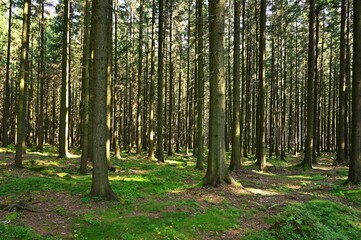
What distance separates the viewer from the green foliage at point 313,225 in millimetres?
6902

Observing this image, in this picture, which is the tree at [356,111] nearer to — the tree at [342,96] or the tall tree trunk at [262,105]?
the tall tree trunk at [262,105]

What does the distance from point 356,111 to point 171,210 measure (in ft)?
35.5

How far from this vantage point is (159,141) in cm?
2081

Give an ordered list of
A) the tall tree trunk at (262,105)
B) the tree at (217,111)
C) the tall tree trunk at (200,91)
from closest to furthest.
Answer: the tree at (217,111) < the tall tree trunk at (200,91) < the tall tree trunk at (262,105)

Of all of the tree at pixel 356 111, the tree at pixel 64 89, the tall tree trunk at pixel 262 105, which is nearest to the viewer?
the tree at pixel 356 111

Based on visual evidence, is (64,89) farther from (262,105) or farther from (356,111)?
(356,111)

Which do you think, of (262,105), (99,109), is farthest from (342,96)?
(99,109)

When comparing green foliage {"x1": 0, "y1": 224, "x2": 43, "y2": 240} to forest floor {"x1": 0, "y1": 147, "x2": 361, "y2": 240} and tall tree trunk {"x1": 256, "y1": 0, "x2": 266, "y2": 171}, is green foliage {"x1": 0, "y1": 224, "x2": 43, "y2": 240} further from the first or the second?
tall tree trunk {"x1": 256, "y1": 0, "x2": 266, "y2": 171}

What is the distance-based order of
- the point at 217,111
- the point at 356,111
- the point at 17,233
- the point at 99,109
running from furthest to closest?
the point at 356,111, the point at 217,111, the point at 99,109, the point at 17,233

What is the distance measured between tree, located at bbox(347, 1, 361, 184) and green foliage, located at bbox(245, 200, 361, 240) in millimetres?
5271

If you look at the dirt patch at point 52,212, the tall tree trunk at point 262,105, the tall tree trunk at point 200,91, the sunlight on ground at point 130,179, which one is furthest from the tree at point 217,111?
the tall tree trunk at point 262,105

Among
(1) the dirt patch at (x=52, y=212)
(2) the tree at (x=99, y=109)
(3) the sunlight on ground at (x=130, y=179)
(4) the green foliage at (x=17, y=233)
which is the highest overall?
(2) the tree at (x=99, y=109)

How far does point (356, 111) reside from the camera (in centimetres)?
1386

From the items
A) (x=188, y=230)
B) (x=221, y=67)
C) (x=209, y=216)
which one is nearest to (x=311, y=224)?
(x=209, y=216)
